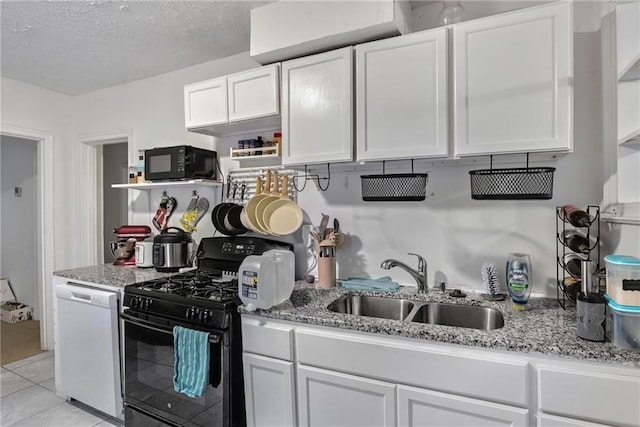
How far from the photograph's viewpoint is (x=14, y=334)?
3777 millimetres

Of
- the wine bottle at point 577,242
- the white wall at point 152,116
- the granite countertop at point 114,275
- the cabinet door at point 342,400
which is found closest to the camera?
the cabinet door at point 342,400

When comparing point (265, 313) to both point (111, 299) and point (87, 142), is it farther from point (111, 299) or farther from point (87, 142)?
point (87, 142)

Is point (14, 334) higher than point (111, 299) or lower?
lower

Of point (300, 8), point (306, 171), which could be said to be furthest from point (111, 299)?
point (300, 8)

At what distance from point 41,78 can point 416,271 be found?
11.7 ft

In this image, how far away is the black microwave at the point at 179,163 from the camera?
2.46 m

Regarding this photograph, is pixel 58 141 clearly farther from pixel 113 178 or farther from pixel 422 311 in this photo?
pixel 422 311

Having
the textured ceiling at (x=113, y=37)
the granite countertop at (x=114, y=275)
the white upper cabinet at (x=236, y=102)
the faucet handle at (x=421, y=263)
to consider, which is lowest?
the granite countertop at (x=114, y=275)

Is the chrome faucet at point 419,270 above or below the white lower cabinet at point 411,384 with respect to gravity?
above

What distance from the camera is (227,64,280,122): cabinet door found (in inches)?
79.2

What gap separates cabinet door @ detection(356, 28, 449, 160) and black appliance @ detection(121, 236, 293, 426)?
960 millimetres

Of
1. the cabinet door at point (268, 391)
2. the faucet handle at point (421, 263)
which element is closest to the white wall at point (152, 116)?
the cabinet door at point (268, 391)

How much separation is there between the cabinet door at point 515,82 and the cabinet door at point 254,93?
993mm

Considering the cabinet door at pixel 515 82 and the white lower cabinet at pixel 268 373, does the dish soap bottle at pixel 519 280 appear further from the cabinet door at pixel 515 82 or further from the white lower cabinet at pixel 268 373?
the white lower cabinet at pixel 268 373
